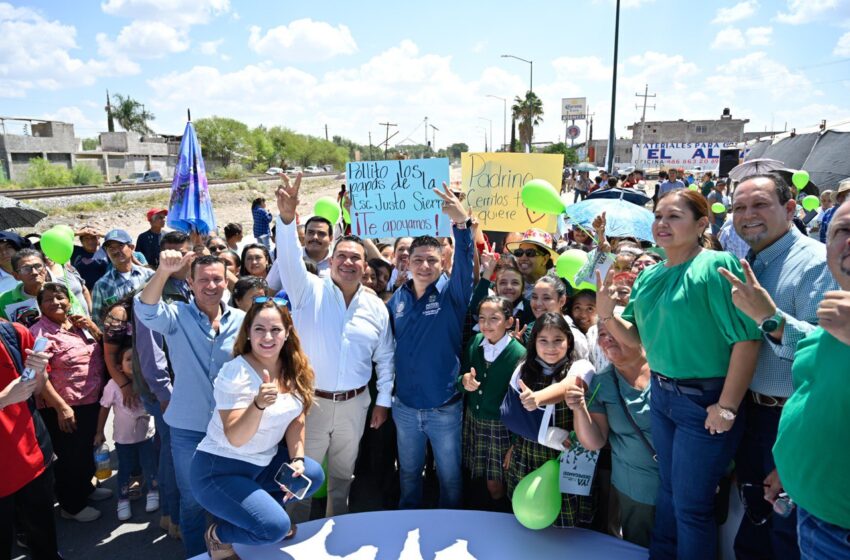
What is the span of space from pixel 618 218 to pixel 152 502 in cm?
453

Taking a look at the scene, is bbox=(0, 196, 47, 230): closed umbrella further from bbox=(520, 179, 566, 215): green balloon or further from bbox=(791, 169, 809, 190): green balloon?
bbox=(791, 169, 809, 190): green balloon

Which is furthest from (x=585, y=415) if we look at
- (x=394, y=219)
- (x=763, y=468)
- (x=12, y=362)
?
(x=12, y=362)

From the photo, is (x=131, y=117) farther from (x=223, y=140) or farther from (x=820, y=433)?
(x=820, y=433)

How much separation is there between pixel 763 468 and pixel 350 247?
260 cm

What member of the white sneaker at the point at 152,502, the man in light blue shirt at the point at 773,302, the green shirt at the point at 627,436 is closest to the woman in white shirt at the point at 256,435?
the white sneaker at the point at 152,502

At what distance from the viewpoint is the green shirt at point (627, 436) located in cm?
281

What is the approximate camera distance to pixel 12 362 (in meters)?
2.92

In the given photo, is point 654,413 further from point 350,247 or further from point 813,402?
point 350,247

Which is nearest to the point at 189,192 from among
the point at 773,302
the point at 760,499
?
the point at 773,302

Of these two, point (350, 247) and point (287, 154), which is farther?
point (287, 154)

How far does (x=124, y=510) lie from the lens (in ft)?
12.9

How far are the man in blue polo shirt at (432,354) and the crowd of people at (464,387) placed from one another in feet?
0.05

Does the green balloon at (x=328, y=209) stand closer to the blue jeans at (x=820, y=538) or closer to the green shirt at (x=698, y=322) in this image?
the green shirt at (x=698, y=322)

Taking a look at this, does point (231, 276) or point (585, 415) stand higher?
point (231, 276)
